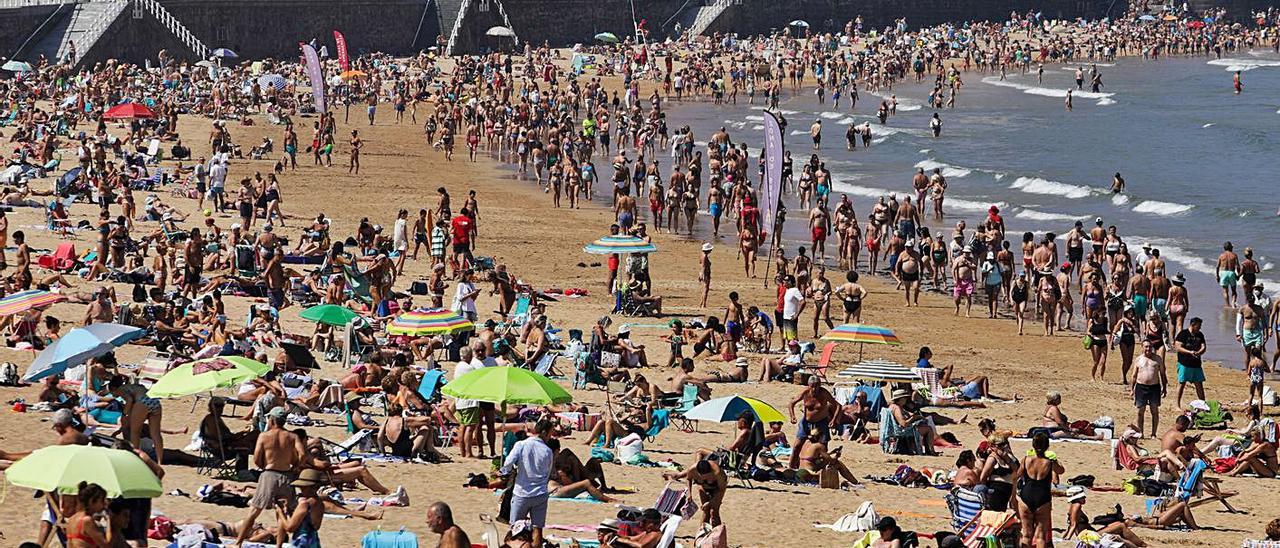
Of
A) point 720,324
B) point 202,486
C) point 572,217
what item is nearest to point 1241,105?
point 572,217

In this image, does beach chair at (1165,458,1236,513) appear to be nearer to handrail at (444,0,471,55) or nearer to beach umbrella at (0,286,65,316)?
beach umbrella at (0,286,65,316)

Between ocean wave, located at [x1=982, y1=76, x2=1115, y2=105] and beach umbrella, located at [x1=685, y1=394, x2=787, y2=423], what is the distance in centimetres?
4848

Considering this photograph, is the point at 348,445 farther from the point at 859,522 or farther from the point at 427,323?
the point at 859,522

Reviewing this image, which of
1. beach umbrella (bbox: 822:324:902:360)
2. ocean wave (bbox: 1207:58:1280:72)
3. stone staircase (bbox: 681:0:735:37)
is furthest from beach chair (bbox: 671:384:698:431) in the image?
ocean wave (bbox: 1207:58:1280:72)

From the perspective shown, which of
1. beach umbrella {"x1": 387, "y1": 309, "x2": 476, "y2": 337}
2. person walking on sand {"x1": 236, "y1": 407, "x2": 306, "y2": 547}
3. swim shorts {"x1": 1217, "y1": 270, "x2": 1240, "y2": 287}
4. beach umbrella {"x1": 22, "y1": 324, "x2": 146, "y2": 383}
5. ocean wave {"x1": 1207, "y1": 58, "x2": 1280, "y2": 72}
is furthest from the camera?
ocean wave {"x1": 1207, "y1": 58, "x2": 1280, "y2": 72}

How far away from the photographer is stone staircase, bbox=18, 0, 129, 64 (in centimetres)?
5116

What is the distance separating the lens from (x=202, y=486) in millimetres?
11578

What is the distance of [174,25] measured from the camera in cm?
5453

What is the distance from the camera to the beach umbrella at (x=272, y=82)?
47.4m

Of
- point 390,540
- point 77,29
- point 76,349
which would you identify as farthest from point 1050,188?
point 77,29

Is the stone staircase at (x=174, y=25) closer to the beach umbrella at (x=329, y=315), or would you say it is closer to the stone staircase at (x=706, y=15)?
the stone staircase at (x=706, y=15)

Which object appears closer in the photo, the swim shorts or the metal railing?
the swim shorts

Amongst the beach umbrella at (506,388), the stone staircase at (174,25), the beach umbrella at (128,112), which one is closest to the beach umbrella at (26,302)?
the beach umbrella at (506,388)

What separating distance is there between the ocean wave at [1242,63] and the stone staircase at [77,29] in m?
46.0
